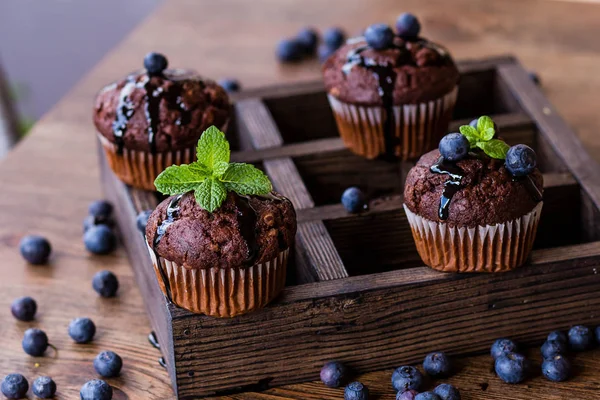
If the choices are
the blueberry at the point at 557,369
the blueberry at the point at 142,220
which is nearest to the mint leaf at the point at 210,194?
the blueberry at the point at 142,220

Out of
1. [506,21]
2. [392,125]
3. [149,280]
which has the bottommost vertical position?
[506,21]

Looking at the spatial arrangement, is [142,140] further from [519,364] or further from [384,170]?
[519,364]

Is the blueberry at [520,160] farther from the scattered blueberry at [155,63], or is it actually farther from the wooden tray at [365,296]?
the scattered blueberry at [155,63]

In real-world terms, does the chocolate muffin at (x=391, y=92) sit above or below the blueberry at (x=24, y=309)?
above

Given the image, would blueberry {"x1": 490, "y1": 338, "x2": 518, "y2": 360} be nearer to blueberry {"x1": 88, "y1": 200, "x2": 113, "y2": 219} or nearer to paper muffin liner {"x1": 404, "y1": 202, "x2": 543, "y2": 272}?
paper muffin liner {"x1": 404, "y1": 202, "x2": 543, "y2": 272}

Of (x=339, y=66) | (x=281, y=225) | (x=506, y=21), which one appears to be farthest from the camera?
(x=506, y=21)

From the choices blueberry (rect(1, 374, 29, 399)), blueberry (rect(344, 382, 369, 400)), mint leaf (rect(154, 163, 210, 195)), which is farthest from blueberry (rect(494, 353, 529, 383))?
blueberry (rect(1, 374, 29, 399))

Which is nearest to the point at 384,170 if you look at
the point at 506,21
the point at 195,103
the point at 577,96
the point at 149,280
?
the point at 195,103
